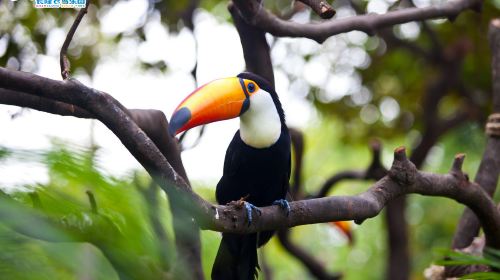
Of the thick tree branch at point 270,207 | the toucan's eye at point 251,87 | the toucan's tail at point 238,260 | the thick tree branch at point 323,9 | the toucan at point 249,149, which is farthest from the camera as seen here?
the toucan's eye at point 251,87

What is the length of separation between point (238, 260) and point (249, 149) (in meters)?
0.41

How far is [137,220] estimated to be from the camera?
55cm

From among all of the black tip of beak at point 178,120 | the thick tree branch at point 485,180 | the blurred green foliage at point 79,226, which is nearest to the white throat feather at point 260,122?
the black tip of beak at point 178,120

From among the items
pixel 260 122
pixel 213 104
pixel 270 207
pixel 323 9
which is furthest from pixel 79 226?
pixel 260 122

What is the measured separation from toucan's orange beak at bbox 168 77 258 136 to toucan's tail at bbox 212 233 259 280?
39 cm

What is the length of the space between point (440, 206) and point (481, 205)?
15.2 ft

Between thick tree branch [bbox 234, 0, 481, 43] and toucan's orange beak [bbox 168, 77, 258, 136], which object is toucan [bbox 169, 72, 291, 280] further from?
thick tree branch [bbox 234, 0, 481, 43]

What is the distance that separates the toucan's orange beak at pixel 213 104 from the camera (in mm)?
1979

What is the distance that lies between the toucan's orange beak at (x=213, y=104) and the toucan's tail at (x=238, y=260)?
386 millimetres

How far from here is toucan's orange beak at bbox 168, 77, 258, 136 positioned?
1979 mm

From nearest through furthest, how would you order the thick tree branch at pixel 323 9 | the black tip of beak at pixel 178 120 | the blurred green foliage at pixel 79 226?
the blurred green foliage at pixel 79 226 < the thick tree branch at pixel 323 9 < the black tip of beak at pixel 178 120

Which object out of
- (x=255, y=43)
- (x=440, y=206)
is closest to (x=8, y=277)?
(x=255, y=43)

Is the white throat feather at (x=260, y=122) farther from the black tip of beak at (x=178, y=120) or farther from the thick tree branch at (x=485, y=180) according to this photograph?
the thick tree branch at (x=485, y=180)

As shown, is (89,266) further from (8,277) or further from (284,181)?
(284,181)
